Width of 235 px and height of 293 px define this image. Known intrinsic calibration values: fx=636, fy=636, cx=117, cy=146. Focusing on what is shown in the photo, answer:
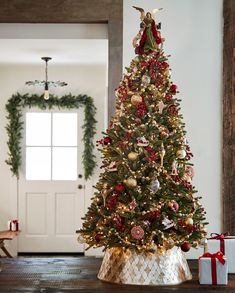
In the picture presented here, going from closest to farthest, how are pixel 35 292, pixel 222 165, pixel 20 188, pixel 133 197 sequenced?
pixel 35 292, pixel 133 197, pixel 222 165, pixel 20 188

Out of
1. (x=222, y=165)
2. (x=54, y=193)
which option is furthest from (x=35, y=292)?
(x=54, y=193)

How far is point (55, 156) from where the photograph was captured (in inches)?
348

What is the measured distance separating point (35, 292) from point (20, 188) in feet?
17.9

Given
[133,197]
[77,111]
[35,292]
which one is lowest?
[35,292]

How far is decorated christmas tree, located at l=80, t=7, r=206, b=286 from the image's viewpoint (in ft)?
11.9

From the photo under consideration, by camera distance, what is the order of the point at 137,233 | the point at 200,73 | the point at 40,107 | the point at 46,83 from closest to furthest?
the point at 137,233
the point at 200,73
the point at 46,83
the point at 40,107

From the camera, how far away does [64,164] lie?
8.84 meters

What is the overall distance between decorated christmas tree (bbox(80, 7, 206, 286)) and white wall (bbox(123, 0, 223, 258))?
109 cm

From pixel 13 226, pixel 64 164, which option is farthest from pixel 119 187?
pixel 64 164

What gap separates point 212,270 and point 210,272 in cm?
2

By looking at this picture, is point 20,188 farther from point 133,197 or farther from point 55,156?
point 133,197

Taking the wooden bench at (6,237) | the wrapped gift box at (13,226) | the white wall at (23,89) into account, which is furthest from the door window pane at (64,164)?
the wooden bench at (6,237)

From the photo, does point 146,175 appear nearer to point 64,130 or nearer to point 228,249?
point 228,249

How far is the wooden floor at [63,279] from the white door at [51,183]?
4.40 meters
